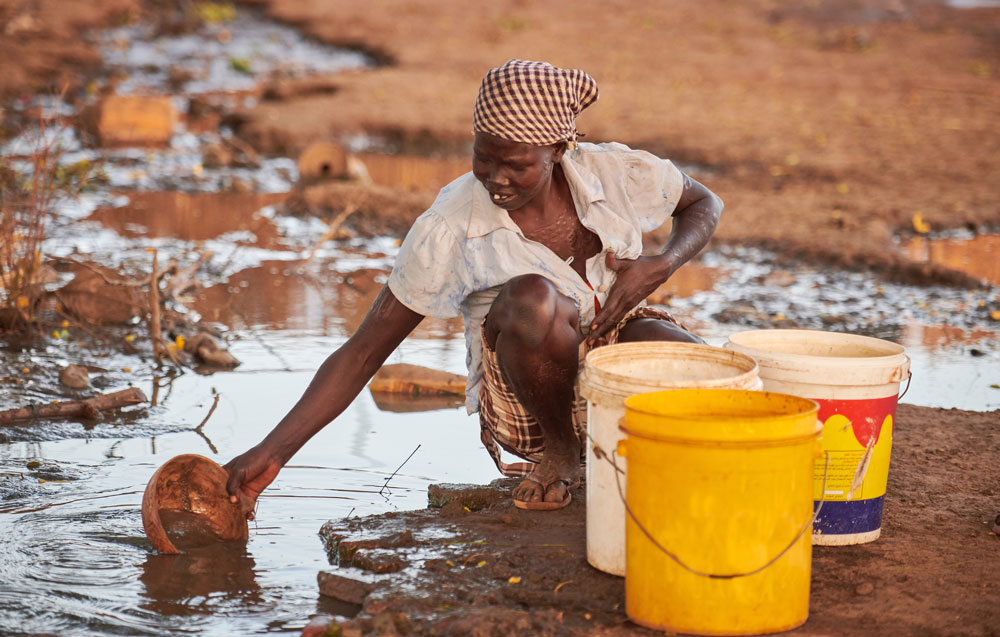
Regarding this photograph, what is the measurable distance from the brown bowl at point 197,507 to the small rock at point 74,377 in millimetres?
1741

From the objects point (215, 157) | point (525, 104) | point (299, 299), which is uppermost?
point (525, 104)

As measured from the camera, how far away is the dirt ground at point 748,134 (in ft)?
8.76

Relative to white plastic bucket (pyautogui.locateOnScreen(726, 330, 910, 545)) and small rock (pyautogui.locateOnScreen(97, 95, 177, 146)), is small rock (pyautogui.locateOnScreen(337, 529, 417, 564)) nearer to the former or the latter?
white plastic bucket (pyautogui.locateOnScreen(726, 330, 910, 545))

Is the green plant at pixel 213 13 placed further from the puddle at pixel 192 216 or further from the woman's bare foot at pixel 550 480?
the woman's bare foot at pixel 550 480

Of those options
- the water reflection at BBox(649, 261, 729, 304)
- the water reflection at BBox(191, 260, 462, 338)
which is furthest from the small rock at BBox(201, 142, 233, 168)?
the water reflection at BBox(649, 261, 729, 304)

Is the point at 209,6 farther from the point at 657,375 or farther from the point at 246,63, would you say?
the point at 657,375

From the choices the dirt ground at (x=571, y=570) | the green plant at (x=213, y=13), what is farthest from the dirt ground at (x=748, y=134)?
the green plant at (x=213, y=13)

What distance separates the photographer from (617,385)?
2.61 meters

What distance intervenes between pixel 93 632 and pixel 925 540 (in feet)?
6.88

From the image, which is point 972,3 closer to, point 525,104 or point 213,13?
point 213,13

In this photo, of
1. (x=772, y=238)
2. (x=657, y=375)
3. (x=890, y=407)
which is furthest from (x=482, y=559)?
(x=772, y=238)

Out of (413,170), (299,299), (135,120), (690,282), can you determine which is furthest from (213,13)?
(690,282)

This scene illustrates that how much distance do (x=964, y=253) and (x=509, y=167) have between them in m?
5.40

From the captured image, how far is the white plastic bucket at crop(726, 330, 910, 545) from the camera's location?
2.85 m
